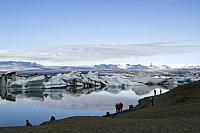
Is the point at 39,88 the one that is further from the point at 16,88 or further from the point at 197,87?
the point at 197,87

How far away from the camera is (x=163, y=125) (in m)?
14.9

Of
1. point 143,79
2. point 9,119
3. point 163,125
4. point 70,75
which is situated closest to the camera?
point 163,125

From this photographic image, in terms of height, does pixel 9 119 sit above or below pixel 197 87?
below

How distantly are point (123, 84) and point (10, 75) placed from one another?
29.2m

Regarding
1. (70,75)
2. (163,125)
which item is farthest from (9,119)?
(70,75)

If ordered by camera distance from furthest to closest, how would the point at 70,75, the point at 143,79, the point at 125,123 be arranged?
the point at 143,79 < the point at 70,75 < the point at 125,123

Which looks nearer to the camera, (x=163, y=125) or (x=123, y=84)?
(x=163, y=125)

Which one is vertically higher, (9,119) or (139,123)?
(139,123)

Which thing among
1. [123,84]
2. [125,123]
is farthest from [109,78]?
[125,123]

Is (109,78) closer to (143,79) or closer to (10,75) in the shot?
(143,79)

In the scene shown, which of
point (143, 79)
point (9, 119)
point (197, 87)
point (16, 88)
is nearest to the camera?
point (9, 119)

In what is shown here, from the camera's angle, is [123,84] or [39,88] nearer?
[39,88]

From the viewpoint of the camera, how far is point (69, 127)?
50.5ft

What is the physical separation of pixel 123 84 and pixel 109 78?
4238 mm
